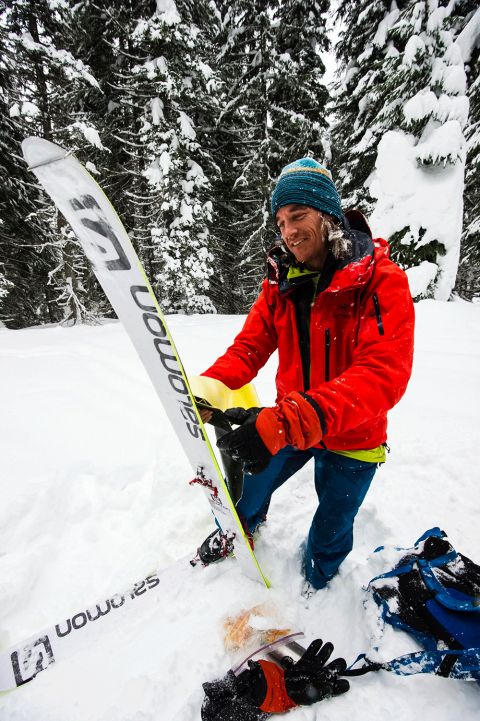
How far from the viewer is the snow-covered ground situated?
151 centimetres

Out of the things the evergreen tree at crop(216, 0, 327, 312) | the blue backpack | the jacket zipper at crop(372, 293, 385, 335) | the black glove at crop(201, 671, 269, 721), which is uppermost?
the evergreen tree at crop(216, 0, 327, 312)

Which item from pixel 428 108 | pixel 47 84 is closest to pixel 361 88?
pixel 428 108

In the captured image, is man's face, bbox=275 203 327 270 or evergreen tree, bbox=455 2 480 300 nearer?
man's face, bbox=275 203 327 270

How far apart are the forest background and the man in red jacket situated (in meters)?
6.77

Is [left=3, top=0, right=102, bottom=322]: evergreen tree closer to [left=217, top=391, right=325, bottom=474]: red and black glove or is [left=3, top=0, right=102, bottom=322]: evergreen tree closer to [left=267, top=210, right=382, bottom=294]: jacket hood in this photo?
[left=267, top=210, right=382, bottom=294]: jacket hood

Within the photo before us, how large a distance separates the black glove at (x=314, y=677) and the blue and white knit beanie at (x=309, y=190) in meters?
2.06

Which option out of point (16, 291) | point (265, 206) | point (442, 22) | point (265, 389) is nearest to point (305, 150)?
point (265, 206)

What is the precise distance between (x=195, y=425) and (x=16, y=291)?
14.0 meters

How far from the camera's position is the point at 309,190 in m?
1.41

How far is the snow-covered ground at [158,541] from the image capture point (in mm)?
1510

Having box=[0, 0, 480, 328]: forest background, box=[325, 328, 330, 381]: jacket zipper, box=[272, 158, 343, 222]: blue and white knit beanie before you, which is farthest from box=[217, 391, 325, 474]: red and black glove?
box=[0, 0, 480, 328]: forest background

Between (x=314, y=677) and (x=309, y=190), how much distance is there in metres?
2.19

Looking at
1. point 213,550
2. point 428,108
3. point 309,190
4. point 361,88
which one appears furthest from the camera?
point 361,88

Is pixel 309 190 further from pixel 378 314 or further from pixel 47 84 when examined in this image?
pixel 47 84
